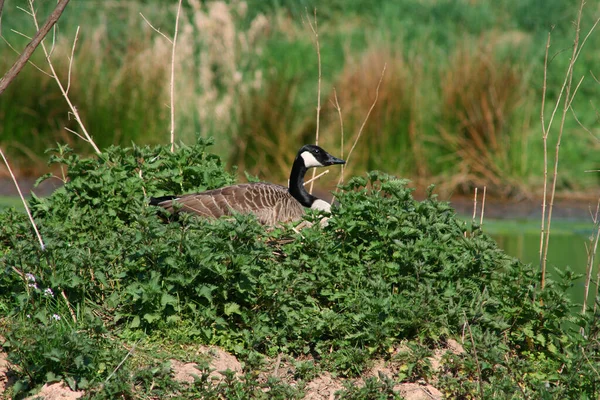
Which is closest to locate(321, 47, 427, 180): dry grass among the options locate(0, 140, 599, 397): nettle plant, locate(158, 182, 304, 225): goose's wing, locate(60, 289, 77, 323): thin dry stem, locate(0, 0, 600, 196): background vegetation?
locate(0, 0, 600, 196): background vegetation

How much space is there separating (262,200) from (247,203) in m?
0.29

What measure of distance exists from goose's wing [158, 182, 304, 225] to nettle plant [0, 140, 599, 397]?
1.23 meters

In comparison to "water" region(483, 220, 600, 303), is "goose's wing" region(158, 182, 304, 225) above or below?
above

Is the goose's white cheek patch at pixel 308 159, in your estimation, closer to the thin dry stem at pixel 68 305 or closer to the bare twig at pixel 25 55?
the thin dry stem at pixel 68 305

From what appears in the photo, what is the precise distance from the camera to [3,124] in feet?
44.7

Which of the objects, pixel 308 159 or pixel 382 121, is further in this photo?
pixel 382 121

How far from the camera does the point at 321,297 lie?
19.3ft

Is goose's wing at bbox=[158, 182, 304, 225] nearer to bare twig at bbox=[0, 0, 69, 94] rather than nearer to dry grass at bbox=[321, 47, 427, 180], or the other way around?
bare twig at bbox=[0, 0, 69, 94]

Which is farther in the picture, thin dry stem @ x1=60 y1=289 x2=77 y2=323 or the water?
the water

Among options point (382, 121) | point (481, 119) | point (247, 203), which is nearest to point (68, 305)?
point (247, 203)

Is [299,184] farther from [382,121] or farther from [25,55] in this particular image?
[25,55]

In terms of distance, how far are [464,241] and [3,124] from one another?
9863 millimetres

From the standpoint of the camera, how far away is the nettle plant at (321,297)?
5.20m

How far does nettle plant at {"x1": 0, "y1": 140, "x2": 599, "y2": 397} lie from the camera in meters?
5.20
